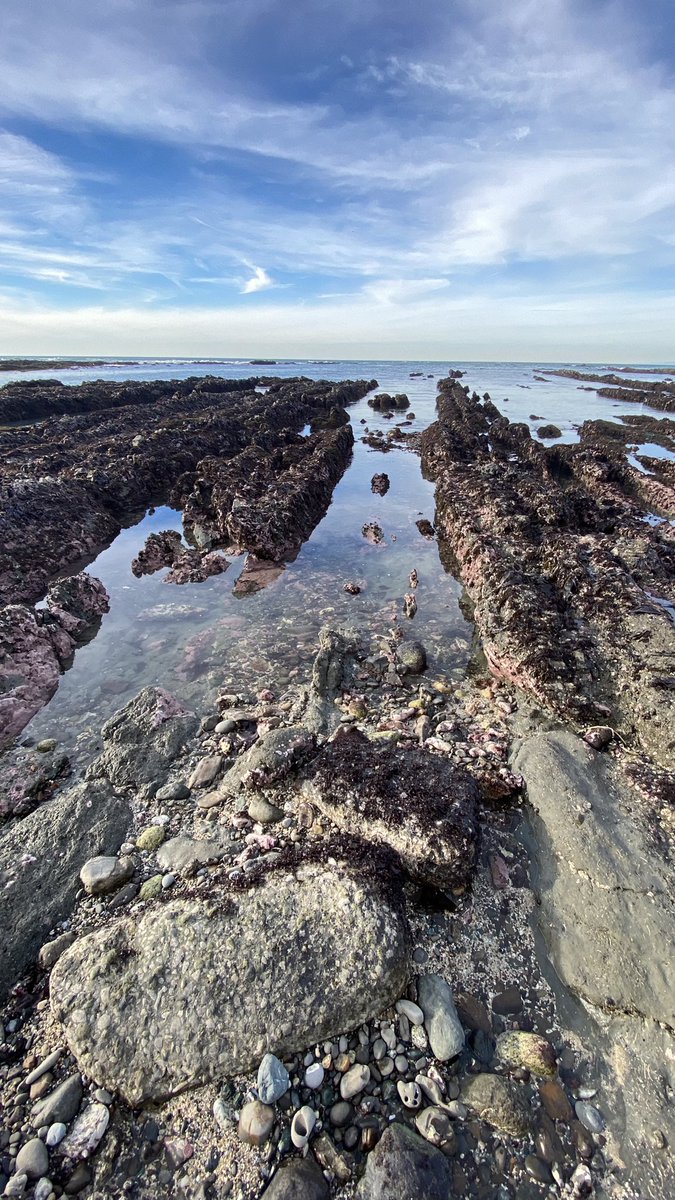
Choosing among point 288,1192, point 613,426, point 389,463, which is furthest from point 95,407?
point 288,1192

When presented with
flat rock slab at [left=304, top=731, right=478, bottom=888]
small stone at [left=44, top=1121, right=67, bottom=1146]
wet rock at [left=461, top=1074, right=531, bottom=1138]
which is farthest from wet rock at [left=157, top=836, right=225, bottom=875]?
wet rock at [left=461, top=1074, right=531, bottom=1138]

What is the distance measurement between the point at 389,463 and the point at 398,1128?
23.7 metres

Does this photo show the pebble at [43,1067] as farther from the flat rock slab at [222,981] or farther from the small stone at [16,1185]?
the small stone at [16,1185]

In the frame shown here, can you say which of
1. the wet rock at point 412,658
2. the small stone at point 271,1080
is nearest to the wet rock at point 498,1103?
the small stone at point 271,1080

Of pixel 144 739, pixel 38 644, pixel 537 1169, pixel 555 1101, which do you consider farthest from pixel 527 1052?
pixel 38 644

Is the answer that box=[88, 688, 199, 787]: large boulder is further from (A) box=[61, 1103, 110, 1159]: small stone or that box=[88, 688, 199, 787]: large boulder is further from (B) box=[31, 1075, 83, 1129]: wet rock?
(A) box=[61, 1103, 110, 1159]: small stone

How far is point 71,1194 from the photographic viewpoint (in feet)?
8.61

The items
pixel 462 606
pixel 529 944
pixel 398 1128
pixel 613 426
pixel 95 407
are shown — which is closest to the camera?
pixel 398 1128

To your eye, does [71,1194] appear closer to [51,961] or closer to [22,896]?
[51,961]

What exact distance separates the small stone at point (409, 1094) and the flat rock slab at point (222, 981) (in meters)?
0.40

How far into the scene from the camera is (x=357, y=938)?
11.5ft

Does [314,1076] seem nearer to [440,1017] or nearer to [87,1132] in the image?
[440,1017]

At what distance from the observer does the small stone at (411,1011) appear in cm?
332

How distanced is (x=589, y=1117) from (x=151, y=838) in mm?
4034
